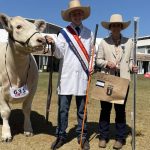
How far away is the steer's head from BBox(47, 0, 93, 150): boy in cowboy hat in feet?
1.24

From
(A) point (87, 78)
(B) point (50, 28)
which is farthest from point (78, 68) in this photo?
(B) point (50, 28)

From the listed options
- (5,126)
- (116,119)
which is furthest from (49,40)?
(5,126)

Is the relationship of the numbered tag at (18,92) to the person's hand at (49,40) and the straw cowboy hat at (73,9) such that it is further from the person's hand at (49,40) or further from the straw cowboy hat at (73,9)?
the straw cowboy hat at (73,9)

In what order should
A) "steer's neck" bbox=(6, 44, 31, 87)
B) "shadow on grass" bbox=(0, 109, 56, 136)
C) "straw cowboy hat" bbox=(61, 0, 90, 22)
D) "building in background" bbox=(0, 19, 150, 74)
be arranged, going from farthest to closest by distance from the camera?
1. "building in background" bbox=(0, 19, 150, 74)
2. "shadow on grass" bbox=(0, 109, 56, 136)
3. "steer's neck" bbox=(6, 44, 31, 87)
4. "straw cowboy hat" bbox=(61, 0, 90, 22)

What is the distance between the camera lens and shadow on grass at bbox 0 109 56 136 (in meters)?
8.34

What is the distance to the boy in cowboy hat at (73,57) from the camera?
22.6ft

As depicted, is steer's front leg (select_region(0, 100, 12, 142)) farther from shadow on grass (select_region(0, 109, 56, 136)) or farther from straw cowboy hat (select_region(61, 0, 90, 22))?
straw cowboy hat (select_region(61, 0, 90, 22))

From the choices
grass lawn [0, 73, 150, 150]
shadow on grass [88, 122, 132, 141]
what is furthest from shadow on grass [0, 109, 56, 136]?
A: shadow on grass [88, 122, 132, 141]

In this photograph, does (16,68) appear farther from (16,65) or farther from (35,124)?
(35,124)

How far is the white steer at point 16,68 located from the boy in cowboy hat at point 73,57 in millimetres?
560

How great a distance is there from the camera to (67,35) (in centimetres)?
692

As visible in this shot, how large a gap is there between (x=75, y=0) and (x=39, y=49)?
3.62 feet

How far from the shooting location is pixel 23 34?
686 centimetres

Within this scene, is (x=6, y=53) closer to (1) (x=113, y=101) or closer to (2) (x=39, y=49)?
(2) (x=39, y=49)
